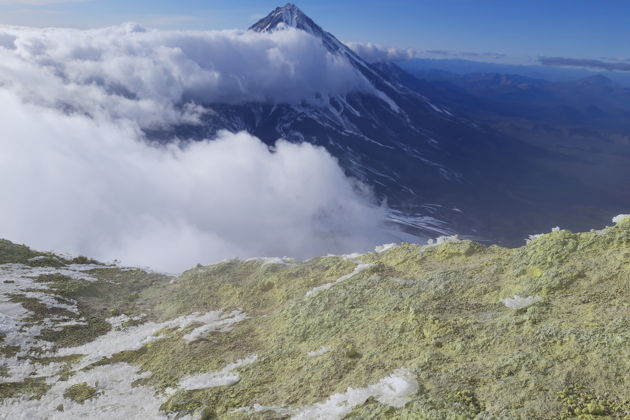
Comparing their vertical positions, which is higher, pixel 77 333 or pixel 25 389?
pixel 25 389

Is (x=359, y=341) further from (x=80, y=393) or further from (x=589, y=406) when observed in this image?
(x=80, y=393)

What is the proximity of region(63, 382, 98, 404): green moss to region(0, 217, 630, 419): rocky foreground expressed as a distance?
9 cm

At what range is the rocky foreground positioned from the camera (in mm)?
14766

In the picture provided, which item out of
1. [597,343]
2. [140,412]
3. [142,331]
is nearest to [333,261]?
[142,331]

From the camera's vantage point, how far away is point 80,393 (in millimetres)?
21547

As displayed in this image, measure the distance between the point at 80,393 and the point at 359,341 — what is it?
15.4 m

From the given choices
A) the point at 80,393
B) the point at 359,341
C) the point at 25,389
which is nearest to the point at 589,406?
the point at 359,341

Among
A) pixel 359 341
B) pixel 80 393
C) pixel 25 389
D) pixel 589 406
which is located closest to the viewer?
pixel 589 406

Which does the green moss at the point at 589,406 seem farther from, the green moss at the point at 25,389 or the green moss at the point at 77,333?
the green moss at the point at 77,333

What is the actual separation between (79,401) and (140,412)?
4.23 m

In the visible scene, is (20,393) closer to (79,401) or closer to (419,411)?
(79,401)

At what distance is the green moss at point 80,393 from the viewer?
21.1 meters

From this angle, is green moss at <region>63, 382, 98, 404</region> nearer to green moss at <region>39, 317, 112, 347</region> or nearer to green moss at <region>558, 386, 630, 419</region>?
green moss at <region>39, 317, 112, 347</region>

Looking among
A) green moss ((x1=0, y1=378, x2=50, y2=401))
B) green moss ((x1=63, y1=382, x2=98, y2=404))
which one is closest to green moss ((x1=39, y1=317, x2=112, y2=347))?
green moss ((x1=0, y1=378, x2=50, y2=401))
